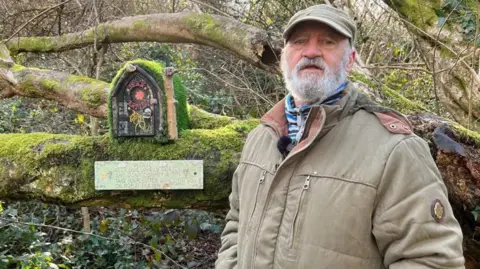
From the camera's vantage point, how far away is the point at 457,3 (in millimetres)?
3371

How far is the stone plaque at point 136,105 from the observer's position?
264 cm

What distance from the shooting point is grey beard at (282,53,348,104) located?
1.59m

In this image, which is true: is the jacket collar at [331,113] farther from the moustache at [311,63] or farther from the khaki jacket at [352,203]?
the moustache at [311,63]

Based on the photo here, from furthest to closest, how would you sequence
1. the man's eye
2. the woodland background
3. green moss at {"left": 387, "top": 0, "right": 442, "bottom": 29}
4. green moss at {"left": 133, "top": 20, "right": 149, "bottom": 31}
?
green moss at {"left": 133, "top": 20, "right": 149, "bottom": 31}, green moss at {"left": 387, "top": 0, "right": 442, "bottom": 29}, the woodland background, the man's eye

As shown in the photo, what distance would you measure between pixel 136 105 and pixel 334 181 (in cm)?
159

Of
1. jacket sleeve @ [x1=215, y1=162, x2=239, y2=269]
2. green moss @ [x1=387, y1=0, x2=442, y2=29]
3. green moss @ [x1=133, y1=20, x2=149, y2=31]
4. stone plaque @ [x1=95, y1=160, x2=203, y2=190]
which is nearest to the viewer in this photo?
jacket sleeve @ [x1=215, y1=162, x2=239, y2=269]

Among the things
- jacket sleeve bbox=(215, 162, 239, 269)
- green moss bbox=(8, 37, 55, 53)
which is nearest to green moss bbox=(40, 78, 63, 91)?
green moss bbox=(8, 37, 55, 53)

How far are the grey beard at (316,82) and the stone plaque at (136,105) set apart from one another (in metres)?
1.21

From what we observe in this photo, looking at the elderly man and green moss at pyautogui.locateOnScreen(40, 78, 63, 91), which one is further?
green moss at pyautogui.locateOnScreen(40, 78, 63, 91)

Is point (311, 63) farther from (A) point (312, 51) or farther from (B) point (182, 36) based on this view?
(B) point (182, 36)

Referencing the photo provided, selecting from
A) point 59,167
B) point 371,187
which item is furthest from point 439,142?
point 59,167

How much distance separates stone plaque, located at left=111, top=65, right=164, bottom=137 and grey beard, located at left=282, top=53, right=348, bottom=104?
3.96 ft

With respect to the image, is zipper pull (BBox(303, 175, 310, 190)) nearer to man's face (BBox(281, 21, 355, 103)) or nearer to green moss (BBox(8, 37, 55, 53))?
man's face (BBox(281, 21, 355, 103))

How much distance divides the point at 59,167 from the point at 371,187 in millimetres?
2054
